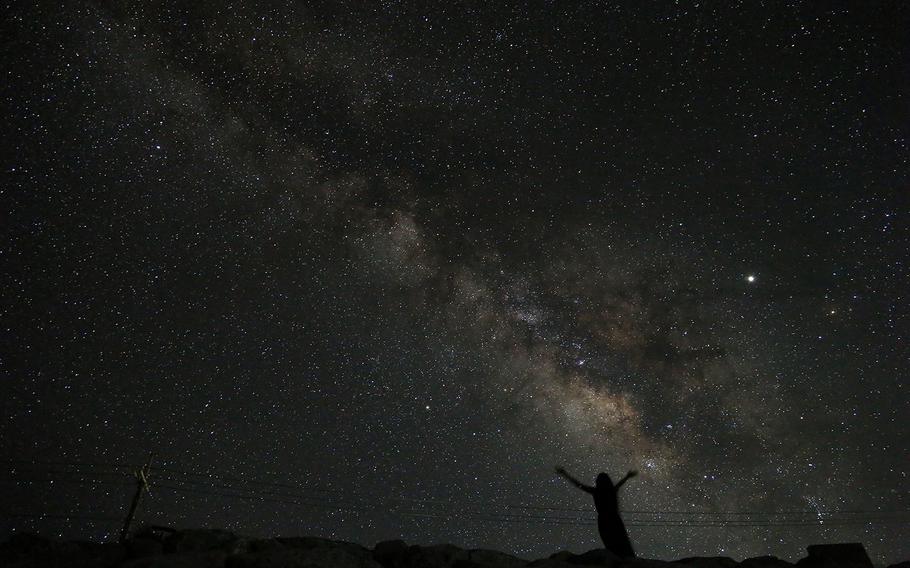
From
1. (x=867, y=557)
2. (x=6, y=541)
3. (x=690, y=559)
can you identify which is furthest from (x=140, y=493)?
(x=867, y=557)

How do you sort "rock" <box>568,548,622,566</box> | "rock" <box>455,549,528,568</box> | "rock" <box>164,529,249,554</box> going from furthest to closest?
"rock" <box>568,548,622,566</box> → "rock" <box>455,549,528,568</box> → "rock" <box>164,529,249,554</box>

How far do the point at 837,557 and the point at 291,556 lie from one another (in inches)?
221

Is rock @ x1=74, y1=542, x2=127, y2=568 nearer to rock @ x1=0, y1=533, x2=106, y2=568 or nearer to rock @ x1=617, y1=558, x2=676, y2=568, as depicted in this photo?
rock @ x1=0, y1=533, x2=106, y2=568

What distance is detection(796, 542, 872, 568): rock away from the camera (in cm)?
539

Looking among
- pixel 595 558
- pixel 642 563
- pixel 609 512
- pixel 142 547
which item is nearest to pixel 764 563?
pixel 642 563

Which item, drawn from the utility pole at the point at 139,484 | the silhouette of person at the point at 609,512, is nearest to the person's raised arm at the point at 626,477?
the silhouette of person at the point at 609,512

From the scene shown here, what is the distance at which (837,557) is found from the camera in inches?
217

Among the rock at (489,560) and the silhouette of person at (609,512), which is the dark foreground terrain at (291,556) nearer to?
the rock at (489,560)

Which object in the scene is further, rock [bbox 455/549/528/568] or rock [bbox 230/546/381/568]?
rock [bbox 455/549/528/568]

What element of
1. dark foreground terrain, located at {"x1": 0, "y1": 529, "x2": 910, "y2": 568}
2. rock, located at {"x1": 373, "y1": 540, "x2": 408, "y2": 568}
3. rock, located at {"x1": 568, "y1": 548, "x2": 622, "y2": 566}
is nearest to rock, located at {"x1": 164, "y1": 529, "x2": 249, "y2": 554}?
dark foreground terrain, located at {"x1": 0, "y1": 529, "x2": 910, "y2": 568}

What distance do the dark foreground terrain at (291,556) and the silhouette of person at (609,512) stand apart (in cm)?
256

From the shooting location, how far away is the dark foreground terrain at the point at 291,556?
405cm

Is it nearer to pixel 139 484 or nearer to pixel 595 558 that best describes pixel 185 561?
pixel 595 558

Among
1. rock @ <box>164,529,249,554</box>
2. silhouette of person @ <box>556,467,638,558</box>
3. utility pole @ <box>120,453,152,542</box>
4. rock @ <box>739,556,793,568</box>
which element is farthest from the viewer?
utility pole @ <box>120,453,152,542</box>
